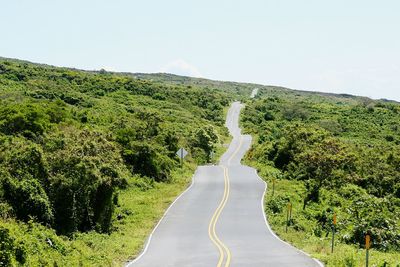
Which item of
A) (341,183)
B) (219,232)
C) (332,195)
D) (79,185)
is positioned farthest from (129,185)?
(341,183)

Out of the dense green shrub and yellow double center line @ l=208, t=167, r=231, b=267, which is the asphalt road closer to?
yellow double center line @ l=208, t=167, r=231, b=267

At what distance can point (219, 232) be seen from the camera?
82.2 ft

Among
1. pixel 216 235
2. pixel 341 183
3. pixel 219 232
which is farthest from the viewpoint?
pixel 341 183

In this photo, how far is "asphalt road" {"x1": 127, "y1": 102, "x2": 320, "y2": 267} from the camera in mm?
18875

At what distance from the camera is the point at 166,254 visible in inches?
789

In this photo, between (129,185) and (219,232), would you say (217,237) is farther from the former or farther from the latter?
(129,185)

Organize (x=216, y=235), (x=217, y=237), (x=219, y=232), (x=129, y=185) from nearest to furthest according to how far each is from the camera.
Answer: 1. (x=217, y=237)
2. (x=216, y=235)
3. (x=219, y=232)
4. (x=129, y=185)

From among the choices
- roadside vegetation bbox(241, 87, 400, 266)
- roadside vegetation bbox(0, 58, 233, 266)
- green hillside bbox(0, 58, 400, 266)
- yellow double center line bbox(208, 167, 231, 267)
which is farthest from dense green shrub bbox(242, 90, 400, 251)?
roadside vegetation bbox(0, 58, 233, 266)

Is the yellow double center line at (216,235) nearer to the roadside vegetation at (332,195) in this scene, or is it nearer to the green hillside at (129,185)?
the roadside vegetation at (332,195)

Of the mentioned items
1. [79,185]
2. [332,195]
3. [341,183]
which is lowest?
[332,195]

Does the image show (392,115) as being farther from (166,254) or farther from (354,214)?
(166,254)

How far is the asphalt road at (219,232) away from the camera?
61.9 feet

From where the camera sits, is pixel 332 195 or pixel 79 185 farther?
pixel 332 195

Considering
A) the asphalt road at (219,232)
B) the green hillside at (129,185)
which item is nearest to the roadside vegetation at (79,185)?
the green hillside at (129,185)
